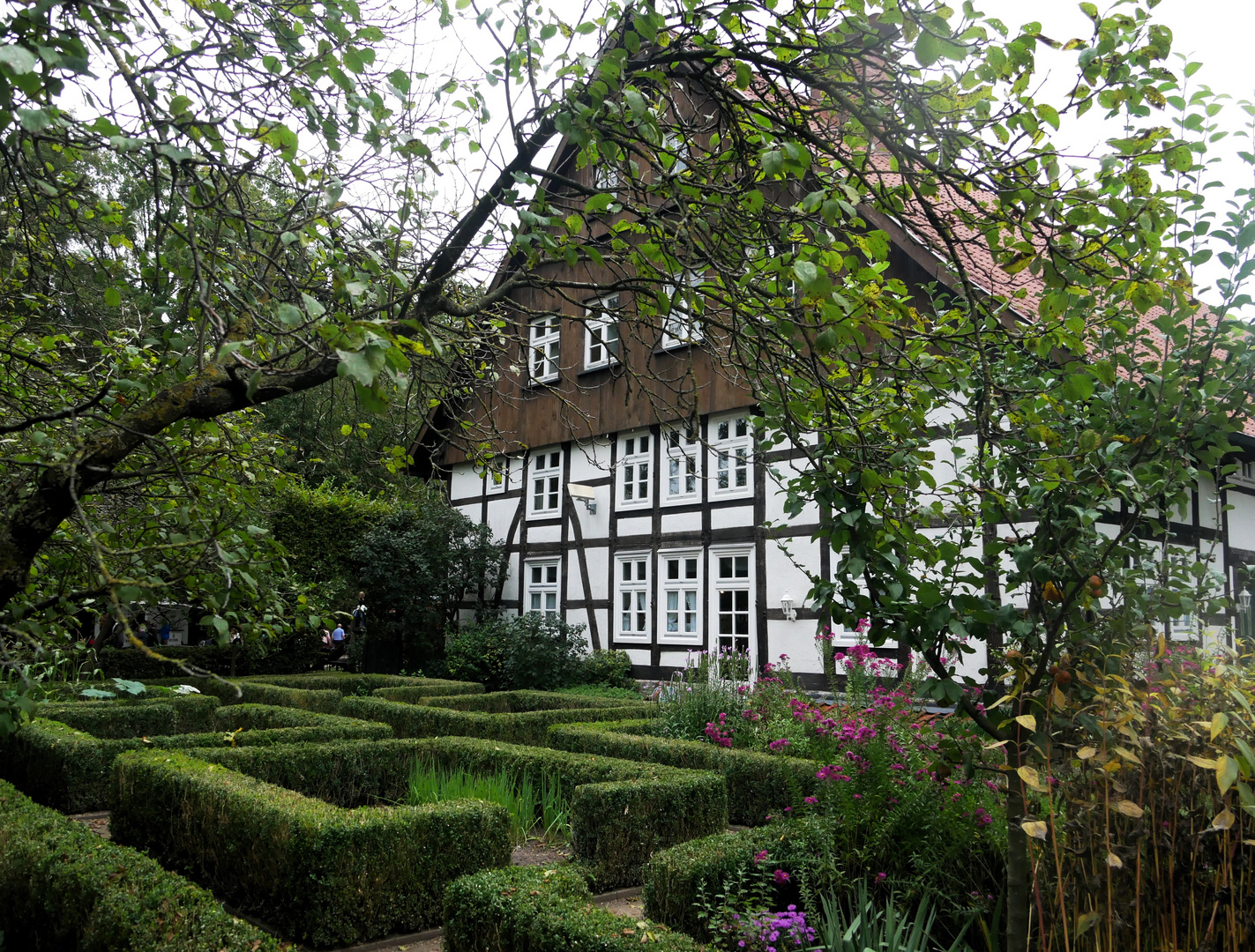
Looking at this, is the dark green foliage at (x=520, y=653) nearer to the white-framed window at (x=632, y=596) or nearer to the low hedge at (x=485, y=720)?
the white-framed window at (x=632, y=596)

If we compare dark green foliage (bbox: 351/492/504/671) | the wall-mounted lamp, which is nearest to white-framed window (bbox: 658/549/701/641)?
the wall-mounted lamp

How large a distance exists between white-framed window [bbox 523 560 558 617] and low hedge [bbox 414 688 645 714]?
5145mm

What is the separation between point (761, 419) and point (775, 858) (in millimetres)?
Answer: 2398

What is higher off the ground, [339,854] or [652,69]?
[652,69]

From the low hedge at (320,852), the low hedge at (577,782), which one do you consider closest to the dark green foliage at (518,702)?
the low hedge at (577,782)

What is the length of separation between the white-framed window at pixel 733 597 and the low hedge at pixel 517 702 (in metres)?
2.89

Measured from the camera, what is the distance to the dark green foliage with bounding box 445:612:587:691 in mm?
14891

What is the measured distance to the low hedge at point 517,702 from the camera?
10.5 m

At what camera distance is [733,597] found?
13.7 metres

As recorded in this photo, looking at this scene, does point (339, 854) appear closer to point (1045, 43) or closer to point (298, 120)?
point (298, 120)

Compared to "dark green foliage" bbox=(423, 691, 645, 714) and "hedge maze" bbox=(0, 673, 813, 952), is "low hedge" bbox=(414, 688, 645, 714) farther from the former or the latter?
"hedge maze" bbox=(0, 673, 813, 952)

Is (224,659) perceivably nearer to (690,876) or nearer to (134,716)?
(134,716)

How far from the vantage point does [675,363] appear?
49.5 feet

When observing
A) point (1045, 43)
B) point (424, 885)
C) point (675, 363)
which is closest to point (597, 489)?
point (675, 363)
